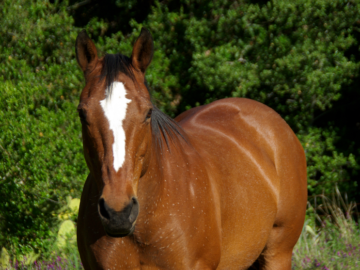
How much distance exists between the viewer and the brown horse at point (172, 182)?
66.2 inches

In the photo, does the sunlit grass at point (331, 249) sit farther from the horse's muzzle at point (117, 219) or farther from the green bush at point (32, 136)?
the horse's muzzle at point (117, 219)

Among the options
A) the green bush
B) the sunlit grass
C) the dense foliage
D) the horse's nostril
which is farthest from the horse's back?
the dense foliage

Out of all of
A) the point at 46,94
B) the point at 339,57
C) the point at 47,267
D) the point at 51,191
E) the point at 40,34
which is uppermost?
the point at 40,34

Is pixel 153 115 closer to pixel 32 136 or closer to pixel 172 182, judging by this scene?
pixel 172 182

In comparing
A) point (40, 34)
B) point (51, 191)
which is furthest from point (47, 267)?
point (40, 34)

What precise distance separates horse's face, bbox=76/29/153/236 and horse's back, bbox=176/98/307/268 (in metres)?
0.75

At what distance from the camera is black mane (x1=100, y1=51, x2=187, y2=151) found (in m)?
1.83

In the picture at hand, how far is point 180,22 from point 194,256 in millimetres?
4371

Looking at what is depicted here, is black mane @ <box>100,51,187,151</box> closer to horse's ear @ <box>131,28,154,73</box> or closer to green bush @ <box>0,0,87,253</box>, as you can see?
horse's ear @ <box>131,28,154,73</box>

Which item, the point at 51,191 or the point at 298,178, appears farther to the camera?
the point at 51,191

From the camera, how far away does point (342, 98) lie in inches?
220

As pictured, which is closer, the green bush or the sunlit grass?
the sunlit grass

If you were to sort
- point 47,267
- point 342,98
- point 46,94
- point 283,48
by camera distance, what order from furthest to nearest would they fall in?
point 342,98 < point 283,48 < point 46,94 < point 47,267

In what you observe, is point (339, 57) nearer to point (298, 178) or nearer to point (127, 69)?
point (298, 178)
